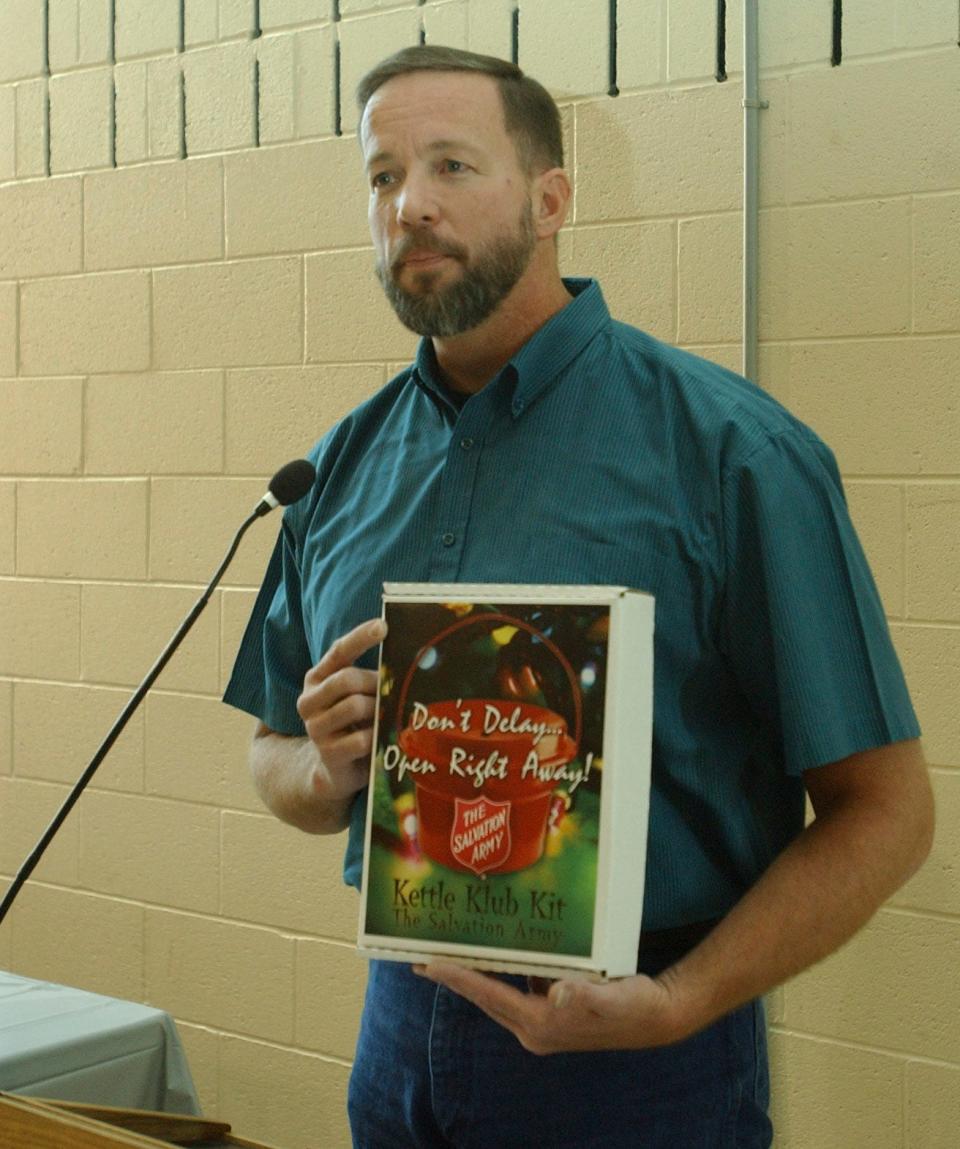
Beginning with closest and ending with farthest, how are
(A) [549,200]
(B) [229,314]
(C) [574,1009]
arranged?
(C) [574,1009], (A) [549,200], (B) [229,314]

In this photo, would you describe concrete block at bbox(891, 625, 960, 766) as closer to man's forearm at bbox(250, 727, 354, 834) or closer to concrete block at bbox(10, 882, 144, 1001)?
man's forearm at bbox(250, 727, 354, 834)

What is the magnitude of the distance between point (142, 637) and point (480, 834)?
74.4 inches

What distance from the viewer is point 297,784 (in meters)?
1.27

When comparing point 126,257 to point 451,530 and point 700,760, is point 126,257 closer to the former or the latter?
point 451,530

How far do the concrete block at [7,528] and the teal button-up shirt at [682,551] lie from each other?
182 cm

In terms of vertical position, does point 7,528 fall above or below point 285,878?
above

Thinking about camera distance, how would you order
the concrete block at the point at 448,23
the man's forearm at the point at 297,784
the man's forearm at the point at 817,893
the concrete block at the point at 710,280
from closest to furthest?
the man's forearm at the point at 817,893, the man's forearm at the point at 297,784, the concrete block at the point at 710,280, the concrete block at the point at 448,23

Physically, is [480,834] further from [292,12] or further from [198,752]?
[292,12]

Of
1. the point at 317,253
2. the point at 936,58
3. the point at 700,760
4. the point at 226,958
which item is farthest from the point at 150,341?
the point at 700,760

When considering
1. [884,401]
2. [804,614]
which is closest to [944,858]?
[884,401]

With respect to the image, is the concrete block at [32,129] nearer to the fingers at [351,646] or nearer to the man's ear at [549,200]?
→ the man's ear at [549,200]

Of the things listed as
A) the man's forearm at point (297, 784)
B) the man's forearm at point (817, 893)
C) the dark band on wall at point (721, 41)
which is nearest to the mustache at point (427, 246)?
the man's forearm at point (297, 784)

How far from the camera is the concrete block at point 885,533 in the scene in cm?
202

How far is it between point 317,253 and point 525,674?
175cm
